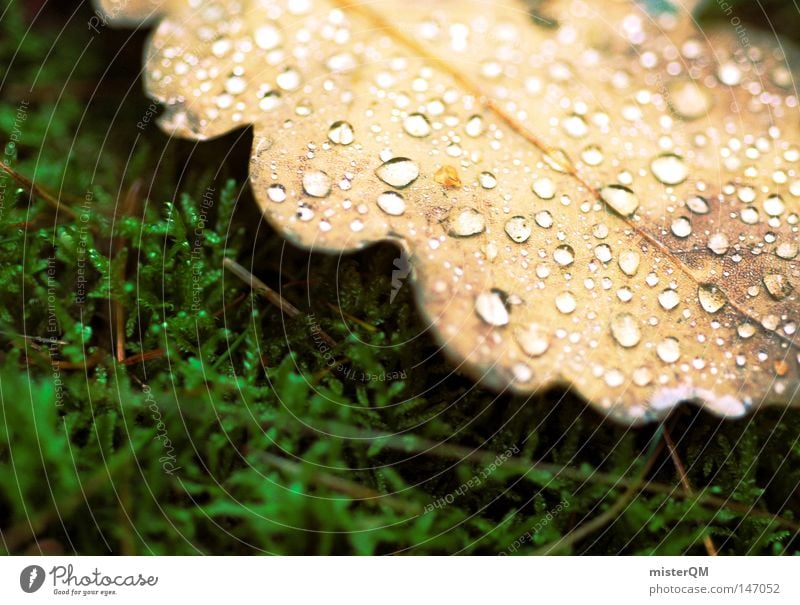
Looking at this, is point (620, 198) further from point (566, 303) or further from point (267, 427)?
point (267, 427)

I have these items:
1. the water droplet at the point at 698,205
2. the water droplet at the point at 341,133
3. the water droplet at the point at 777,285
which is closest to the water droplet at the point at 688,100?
the water droplet at the point at 698,205

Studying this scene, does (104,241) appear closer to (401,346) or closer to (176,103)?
(176,103)

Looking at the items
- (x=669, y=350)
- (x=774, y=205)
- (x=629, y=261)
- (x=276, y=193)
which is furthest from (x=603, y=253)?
(x=276, y=193)

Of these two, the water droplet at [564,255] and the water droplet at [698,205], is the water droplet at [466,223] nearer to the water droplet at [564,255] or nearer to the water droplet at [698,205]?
the water droplet at [564,255]

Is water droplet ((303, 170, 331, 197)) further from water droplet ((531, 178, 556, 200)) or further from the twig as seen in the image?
the twig

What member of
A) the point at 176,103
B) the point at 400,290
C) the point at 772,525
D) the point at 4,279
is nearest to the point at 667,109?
the point at 400,290
